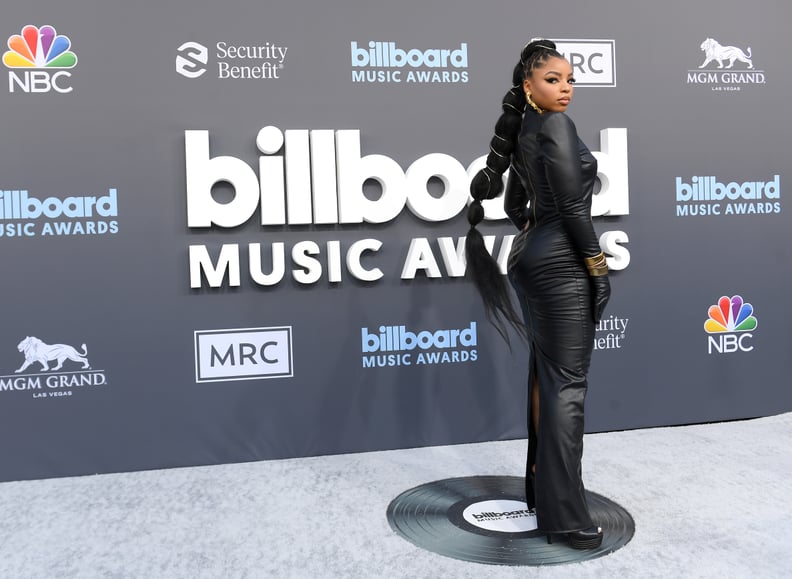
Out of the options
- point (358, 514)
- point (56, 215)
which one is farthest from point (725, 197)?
point (56, 215)

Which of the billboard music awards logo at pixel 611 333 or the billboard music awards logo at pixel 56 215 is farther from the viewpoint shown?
the billboard music awards logo at pixel 611 333

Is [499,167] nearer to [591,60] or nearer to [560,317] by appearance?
[560,317]

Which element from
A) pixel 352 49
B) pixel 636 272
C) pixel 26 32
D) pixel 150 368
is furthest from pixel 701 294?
pixel 26 32

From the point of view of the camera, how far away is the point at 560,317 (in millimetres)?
2154

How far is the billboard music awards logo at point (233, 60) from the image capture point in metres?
3.03

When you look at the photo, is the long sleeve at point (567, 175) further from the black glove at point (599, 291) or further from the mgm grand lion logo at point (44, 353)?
the mgm grand lion logo at point (44, 353)

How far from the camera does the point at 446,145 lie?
326cm

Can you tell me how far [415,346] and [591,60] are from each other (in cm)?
163

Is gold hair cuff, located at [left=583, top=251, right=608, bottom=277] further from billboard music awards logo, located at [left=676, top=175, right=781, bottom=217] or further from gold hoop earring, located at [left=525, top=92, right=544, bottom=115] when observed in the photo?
billboard music awards logo, located at [left=676, top=175, right=781, bottom=217]

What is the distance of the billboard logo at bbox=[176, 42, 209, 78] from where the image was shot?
303 cm

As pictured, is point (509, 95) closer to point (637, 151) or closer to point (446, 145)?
point (446, 145)

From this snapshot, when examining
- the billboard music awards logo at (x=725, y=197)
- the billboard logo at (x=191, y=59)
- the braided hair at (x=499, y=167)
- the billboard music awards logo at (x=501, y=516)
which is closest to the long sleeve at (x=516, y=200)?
the braided hair at (x=499, y=167)

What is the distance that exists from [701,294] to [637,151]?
80 cm

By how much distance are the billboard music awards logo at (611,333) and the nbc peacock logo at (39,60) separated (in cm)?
267
